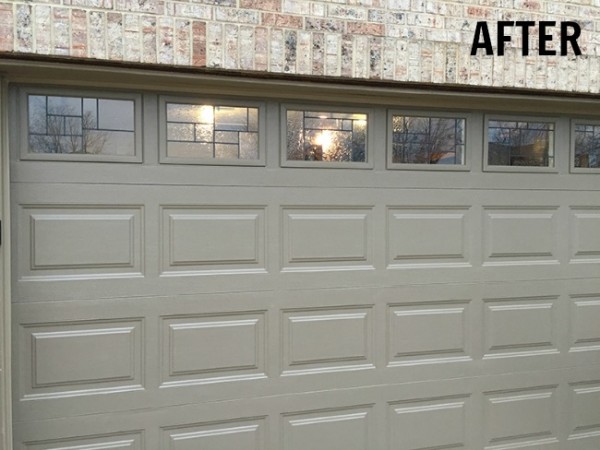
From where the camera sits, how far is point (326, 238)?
3.19 meters

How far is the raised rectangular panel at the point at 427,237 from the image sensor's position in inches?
131

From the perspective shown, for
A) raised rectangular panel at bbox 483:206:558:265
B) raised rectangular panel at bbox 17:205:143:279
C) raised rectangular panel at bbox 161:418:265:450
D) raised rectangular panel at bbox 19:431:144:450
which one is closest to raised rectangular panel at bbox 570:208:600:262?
raised rectangular panel at bbox 483:206:558:265

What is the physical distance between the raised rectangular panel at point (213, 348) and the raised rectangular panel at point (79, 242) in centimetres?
39

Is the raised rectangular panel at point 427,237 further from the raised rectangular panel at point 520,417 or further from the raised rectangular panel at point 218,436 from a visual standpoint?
the raised rectangular panel at point 218,436

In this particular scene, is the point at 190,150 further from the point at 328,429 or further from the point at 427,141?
the point at 328,429

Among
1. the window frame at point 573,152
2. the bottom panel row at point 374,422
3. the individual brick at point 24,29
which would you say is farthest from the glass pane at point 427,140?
the individual brick at point 24,29

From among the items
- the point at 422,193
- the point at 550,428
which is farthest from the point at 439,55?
the point at 550,428

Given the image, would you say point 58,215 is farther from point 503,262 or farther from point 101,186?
point 503,262

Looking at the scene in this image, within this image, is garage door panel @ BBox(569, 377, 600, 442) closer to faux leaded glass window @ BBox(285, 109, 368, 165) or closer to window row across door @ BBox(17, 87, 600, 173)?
window row across door @ BBox(17, 87, 600, 173)

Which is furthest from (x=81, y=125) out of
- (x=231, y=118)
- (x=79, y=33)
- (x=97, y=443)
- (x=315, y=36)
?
(x=97, y=443)

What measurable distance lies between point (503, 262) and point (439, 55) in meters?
1.31

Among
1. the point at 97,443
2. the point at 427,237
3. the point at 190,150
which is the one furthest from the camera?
the point at 427,237

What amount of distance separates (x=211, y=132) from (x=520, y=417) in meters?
2.54

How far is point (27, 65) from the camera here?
2.54 m
